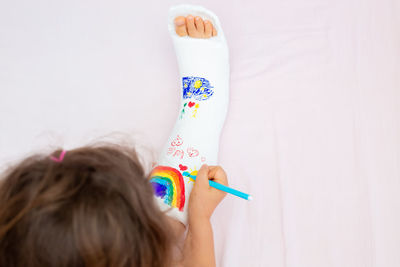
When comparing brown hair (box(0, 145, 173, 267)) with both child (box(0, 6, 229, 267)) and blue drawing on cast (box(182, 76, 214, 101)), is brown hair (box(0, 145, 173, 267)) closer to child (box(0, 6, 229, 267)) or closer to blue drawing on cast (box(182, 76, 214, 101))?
child (box(0, 6, 229, 267))

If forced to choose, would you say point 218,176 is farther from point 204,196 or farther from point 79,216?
point 79,216

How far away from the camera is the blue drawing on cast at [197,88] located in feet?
2.46

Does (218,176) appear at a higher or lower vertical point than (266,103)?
lower

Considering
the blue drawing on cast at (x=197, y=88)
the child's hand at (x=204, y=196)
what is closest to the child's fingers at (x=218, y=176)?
the child's hand at (x=204, y=196)

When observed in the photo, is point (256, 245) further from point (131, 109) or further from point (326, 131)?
point (131, 109)

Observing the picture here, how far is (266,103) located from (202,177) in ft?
0.79

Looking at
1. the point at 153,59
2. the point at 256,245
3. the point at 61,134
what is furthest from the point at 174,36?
the point at 256,245

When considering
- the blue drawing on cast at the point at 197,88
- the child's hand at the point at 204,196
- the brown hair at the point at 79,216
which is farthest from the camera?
the blue drawing on cast at the point at 197,88

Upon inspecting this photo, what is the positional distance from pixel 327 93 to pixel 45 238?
0.62 m

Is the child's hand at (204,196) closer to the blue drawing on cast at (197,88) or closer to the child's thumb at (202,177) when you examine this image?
the child's thumb at (202,177)

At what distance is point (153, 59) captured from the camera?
2.72 feet

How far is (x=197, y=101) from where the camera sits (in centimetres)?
75

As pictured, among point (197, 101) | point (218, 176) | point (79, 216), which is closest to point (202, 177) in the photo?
point (218, 176)

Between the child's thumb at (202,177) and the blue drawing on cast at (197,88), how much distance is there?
17 cm
